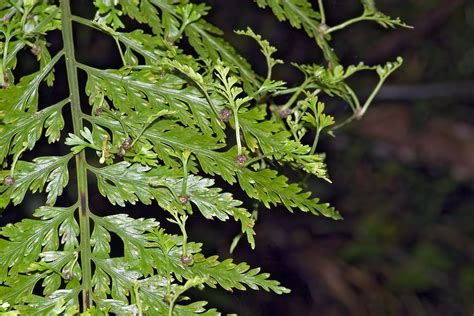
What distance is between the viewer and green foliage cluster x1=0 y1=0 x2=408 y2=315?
100 cm

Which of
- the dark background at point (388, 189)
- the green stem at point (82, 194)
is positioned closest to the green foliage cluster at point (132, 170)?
the green stem at point (82, 194)

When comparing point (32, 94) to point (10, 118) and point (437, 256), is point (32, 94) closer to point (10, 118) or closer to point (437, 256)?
point (10, 118)

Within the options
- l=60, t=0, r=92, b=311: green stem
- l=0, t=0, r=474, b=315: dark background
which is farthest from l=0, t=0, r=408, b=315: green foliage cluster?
l=0, t=0, r=474, b=315: dark background

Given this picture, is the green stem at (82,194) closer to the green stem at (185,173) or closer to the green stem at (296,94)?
the green stem at (185,173)

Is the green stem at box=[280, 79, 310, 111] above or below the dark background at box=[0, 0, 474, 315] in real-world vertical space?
above

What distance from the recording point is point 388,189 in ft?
14.3

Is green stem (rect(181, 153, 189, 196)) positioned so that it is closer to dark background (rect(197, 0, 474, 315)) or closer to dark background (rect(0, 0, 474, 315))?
dark background (rect(0, 0, 474, 315))

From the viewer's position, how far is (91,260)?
3.45ft

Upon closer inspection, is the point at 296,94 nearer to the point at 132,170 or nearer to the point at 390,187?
the point at 132,170

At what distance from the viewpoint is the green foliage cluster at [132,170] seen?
3.28 ft

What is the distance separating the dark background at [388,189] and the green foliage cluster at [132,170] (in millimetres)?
2036

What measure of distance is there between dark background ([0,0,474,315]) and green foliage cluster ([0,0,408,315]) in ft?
6.68

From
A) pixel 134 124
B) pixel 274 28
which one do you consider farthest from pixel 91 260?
pixel 274 28

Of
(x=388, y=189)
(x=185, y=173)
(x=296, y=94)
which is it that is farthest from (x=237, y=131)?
(x=388, y=189)
